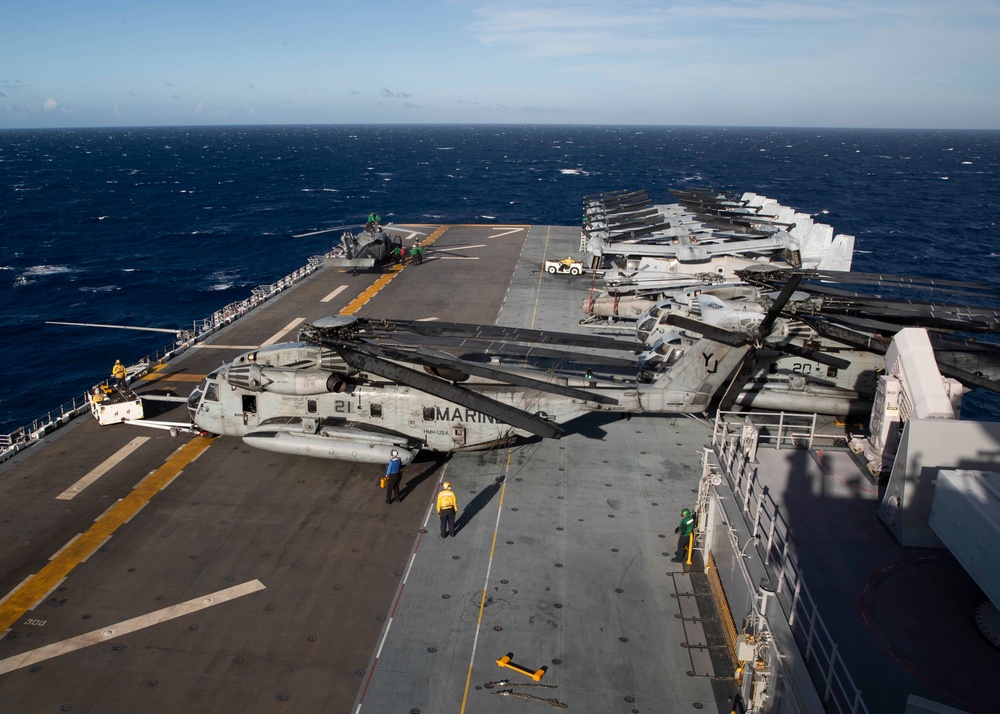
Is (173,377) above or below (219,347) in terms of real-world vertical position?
below

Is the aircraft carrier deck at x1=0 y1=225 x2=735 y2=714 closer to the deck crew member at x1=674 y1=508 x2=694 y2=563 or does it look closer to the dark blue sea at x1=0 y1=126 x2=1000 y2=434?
the deck crew member at x1=674 y1=508 x2=694 y2=563

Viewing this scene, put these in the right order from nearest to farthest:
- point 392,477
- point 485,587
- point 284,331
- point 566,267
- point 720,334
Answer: point 485,587 < point 720,334 < point 392,477 < point 284,331 < point 566,267

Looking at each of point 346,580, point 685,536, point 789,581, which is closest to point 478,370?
point 346,580

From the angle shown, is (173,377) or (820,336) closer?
(820,336)

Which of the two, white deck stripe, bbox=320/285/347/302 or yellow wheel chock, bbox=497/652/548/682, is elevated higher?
white deck stripe, bbox=320/285/347/302

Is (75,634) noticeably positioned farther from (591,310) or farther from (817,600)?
(591,310)

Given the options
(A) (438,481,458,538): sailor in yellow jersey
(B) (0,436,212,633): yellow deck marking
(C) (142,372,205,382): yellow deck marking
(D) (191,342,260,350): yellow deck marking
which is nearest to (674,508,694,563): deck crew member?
(A) (438,481,458,538): sailor in yellow jersey

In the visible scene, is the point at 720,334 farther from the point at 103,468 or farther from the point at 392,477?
the point at 103,468
